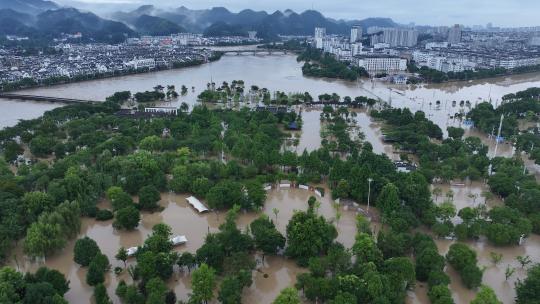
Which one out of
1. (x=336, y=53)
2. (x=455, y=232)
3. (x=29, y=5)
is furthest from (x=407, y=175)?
(x=29, y=5)

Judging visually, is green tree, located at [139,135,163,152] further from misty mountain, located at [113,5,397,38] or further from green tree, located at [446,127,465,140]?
misty mountain, located at [113,5,397,38]

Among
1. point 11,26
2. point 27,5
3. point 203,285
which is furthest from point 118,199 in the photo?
point 27,5

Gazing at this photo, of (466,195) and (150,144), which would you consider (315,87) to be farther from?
(466,195)

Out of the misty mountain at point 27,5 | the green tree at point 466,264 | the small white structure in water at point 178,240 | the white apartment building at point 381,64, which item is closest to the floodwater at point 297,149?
the small white structure in water at point 178,240

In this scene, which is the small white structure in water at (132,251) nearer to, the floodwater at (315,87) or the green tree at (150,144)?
the green tree at (150,144)

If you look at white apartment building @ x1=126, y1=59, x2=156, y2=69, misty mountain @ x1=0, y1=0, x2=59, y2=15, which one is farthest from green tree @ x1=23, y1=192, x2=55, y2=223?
misty mountain @ x1=0, y1=0, x2=59, y2=15

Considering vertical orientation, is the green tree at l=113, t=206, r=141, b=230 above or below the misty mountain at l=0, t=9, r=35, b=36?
below

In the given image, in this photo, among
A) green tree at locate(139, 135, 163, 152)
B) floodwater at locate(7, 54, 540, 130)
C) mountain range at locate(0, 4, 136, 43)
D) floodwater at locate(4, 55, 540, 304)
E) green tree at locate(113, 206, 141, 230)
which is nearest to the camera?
floodwater at locate(4, 55, 540, 304)
